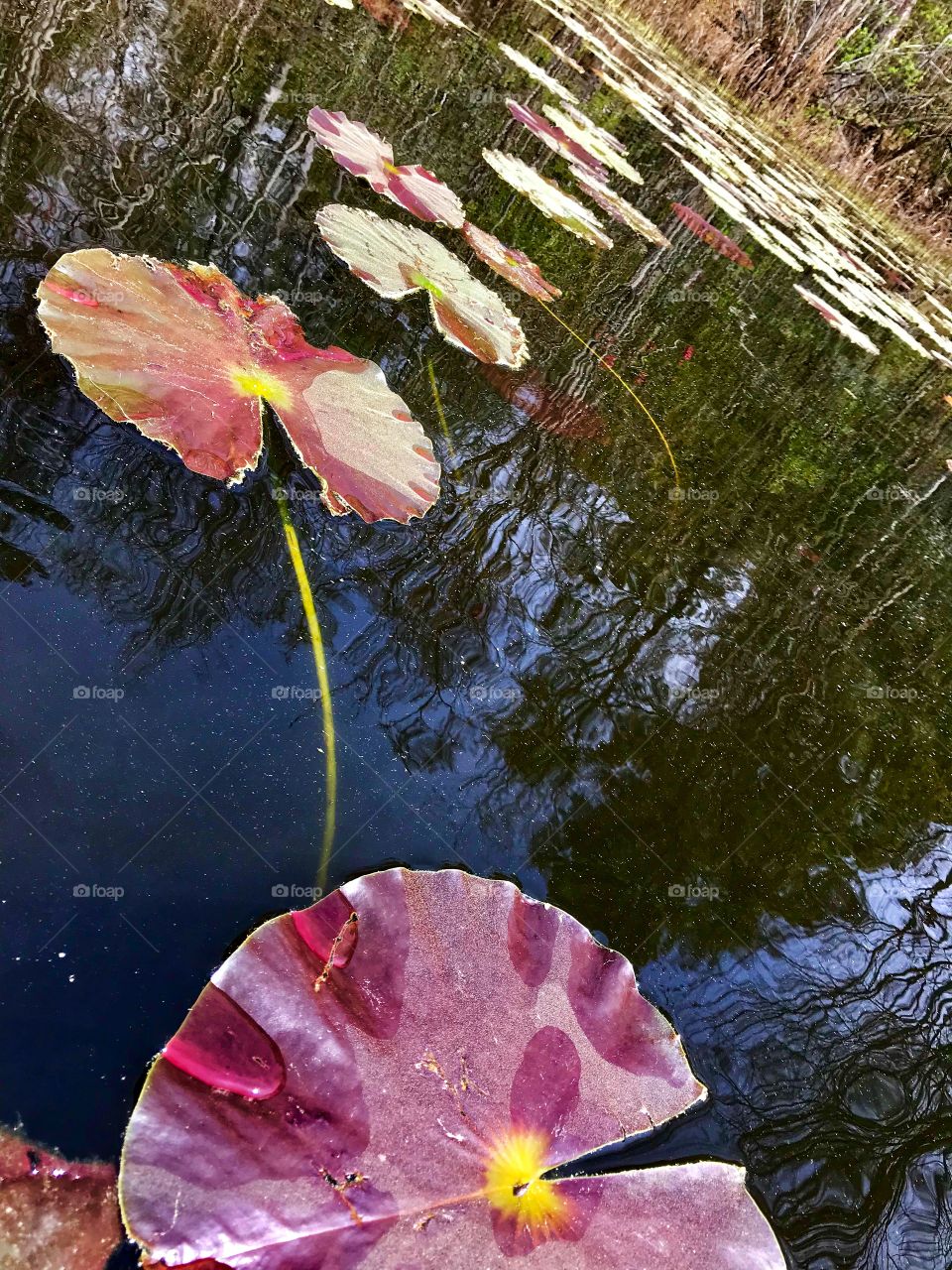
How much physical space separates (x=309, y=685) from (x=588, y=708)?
0.59 meters

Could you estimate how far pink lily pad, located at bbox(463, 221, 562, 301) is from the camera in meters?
2.80

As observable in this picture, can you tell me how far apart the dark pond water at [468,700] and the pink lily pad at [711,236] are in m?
2.70

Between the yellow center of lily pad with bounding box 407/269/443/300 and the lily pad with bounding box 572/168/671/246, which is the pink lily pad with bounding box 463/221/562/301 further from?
the lily pad with bounding box 572/168/671/246

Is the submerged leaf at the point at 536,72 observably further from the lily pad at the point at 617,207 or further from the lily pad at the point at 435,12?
the lily pad at the point at 617,207

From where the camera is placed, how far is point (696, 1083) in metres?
1.09

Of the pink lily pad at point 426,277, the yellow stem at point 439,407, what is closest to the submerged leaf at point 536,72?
the pink lily pad at point 426,277

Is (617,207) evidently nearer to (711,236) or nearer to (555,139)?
(555,139)

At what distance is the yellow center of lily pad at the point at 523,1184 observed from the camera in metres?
0.87

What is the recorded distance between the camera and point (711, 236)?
16.4ft

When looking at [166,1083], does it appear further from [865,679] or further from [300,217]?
[300,217]

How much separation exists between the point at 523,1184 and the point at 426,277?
2.31m

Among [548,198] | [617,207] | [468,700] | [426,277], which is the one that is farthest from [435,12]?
[468,700]

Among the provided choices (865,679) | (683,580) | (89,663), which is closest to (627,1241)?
(89,663)

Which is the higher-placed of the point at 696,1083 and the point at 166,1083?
the point at 696,1083
